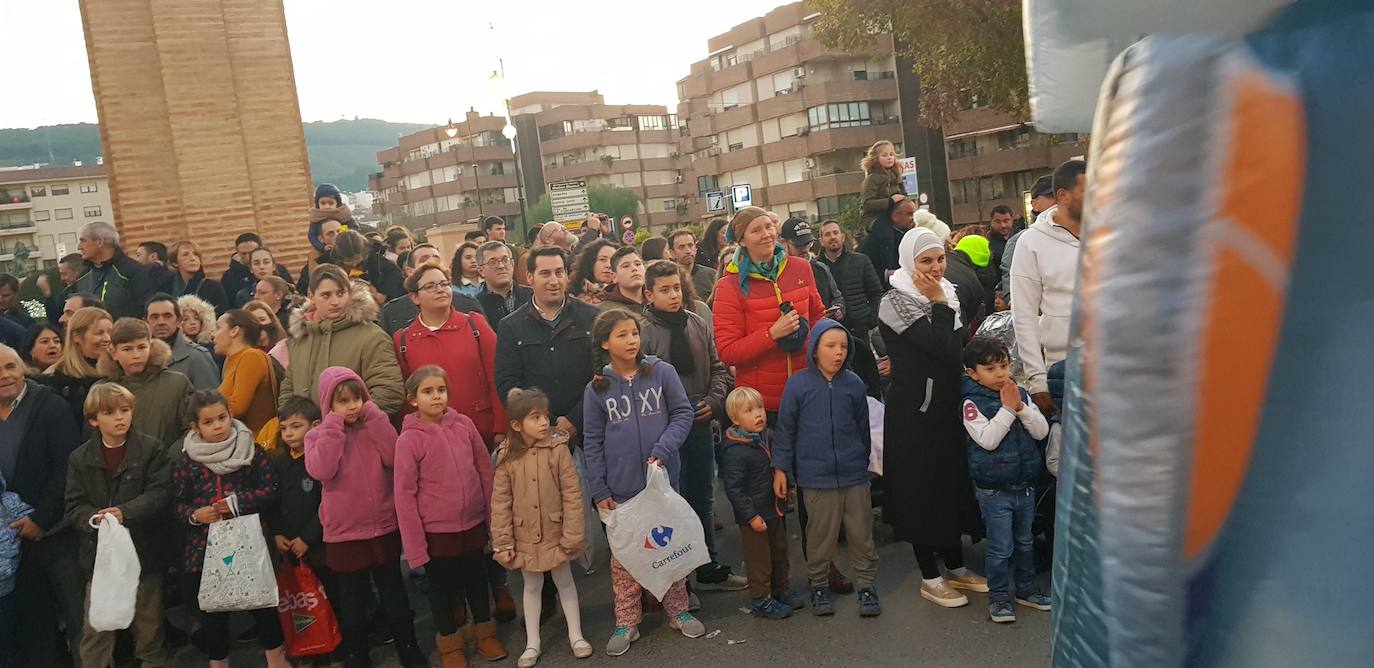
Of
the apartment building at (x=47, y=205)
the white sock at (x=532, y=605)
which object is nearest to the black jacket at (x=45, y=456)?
the white sock at (x=532, y=605)

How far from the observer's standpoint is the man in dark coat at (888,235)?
28.3 ft

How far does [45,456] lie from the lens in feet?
19.2

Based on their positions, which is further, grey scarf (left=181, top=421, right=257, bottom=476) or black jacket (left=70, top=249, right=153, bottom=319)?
black jacket (left=70, top=249, right=153, bottom=319)

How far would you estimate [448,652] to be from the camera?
17.8ft

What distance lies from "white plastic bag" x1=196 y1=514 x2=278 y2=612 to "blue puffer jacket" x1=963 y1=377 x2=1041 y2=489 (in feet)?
11.7

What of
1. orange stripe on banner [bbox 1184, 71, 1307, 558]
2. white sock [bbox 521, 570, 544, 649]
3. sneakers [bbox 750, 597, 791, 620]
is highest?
orange stripe on banner [bbox 1184, 71, 1307, 558]

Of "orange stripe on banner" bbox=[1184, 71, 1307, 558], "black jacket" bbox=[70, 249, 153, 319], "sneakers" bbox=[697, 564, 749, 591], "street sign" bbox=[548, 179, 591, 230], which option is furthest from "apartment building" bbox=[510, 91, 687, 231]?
"orange stripe on banner" bbox=[1184, 71, 1307, 558]

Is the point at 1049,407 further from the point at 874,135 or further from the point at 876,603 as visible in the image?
the point at 874,135

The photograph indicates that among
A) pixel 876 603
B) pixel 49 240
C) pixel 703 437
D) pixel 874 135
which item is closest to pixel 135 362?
pixel 703 437

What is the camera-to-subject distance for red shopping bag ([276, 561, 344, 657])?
5.61 m

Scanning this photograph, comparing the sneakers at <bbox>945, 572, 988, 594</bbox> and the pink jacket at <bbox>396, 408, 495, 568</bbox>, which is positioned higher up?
the pink jacket at <bbox>396, 408, 495, 568</bbox>

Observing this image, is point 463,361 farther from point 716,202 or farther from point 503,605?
point 716,202

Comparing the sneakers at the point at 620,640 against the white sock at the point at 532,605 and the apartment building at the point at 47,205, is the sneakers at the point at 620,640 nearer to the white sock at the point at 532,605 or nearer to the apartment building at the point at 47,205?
the white sock at the point at 532,605

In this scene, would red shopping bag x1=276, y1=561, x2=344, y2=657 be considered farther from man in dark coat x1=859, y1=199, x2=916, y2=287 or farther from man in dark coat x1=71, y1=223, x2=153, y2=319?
man in dark coat x1=859, y1=199, x2=916, y2=287
